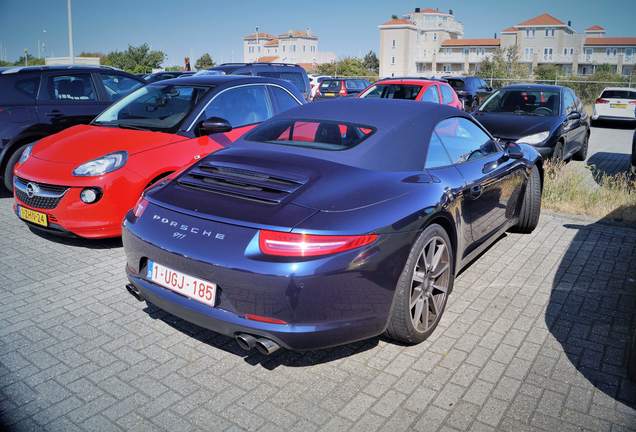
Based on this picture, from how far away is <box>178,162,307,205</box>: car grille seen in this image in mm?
3186

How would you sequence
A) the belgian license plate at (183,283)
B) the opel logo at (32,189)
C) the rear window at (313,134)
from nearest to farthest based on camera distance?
the belgian license plate at (183,283) < the rear window at (313,134) < the opel logo at (32,189)

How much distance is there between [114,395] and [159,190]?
132cm

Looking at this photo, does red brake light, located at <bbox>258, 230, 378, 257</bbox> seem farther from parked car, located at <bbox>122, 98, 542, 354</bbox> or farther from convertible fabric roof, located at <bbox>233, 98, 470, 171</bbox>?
convertible fabric roof, located at <bbox>233, 98, 470, 171</bbox>

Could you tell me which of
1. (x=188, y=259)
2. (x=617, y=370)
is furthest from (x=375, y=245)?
(x=617, y=370)

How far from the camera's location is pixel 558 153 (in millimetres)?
9703

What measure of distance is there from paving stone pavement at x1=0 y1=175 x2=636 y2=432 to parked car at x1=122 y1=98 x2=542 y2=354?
13.0 inches

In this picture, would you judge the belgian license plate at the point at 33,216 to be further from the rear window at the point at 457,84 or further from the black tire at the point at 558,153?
the rear window at the point at 457,84

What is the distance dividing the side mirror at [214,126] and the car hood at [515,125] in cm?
552

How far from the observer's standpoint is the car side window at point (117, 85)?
8414mm

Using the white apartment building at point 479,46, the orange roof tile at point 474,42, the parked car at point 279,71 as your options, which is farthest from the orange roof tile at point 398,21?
the parked car at point 279,71

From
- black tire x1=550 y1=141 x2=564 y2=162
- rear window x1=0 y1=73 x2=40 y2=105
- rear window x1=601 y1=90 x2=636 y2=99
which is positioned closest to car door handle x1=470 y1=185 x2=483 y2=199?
black tire x1=550 y1=141 x2=564 y2=162

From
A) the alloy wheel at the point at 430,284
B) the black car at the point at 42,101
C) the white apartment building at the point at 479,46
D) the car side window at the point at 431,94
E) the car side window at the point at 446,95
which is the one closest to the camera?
the alloy wheel at the point at 430,284

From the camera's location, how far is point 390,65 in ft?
344

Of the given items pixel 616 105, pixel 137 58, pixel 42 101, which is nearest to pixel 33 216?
pixel 42 101
